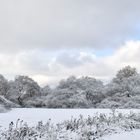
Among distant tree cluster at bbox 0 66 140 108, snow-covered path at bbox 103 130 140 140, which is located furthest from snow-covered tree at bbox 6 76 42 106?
snow-covered path at bbox 103 130 140 140

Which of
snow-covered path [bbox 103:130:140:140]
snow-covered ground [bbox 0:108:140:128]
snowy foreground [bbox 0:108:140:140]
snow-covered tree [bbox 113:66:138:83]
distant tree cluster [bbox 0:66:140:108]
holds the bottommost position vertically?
snow-covered path [bbox 103:130:140:140]

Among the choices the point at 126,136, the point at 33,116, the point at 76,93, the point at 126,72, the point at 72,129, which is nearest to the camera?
the point at 72,129

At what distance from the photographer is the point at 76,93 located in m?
29.5

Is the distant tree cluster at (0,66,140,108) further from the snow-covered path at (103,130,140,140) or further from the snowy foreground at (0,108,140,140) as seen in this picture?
the snow-covered path at (103,130,140,140)

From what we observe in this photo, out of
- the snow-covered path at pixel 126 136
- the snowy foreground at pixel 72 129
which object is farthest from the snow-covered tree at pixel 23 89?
the snow-covered path at pixel 126 136

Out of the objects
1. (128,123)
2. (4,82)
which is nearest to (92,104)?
(4,82)

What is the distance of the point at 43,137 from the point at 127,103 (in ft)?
64.4

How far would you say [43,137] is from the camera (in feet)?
25.3

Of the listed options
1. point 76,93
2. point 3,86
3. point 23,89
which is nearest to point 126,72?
point 76,93

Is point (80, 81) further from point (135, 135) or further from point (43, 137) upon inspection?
point (43, 137)

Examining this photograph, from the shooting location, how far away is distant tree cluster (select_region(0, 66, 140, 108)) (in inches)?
1088

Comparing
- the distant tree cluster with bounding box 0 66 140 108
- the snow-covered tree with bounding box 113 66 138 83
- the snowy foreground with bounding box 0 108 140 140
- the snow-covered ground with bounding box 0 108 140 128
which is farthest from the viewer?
the snow-covered tree with bounding box 113 66 138 83

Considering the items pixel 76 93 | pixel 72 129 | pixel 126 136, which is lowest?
pixel 126 136

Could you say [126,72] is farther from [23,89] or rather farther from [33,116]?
[33,116]
